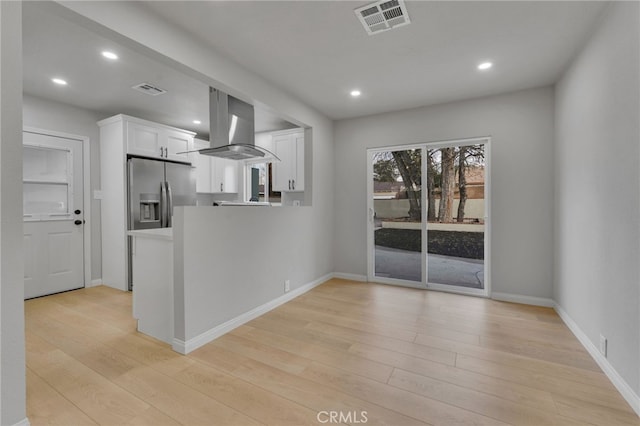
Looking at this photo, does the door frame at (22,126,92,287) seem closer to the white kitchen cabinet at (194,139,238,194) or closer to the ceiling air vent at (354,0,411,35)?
the white kitchen cabinet at (194,139,238,194)

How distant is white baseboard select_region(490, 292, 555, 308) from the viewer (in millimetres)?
3326

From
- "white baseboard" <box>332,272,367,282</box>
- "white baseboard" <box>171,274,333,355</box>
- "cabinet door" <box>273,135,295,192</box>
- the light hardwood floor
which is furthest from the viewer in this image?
"cabinet door" <box>273,135,295,192</box>

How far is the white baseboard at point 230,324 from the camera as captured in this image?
2295 mm

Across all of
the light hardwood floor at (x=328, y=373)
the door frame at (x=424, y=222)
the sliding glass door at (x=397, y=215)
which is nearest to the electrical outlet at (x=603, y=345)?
the light hardwood floor at (x=328, y=373)

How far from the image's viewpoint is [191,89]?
11.2ft

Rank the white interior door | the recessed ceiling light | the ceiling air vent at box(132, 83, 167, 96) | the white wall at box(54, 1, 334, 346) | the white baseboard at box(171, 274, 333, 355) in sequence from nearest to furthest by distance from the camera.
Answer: the white wall at box(54, 1, 334, 346)
the white baseboard at box(171, 274, 333, 355)
the recessed ceiling light
the ceiling air vent at box(132, 83, 167, 96)
the white interior door

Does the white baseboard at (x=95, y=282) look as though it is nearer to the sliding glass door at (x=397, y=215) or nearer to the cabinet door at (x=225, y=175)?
the cabinet door at (x=225, y=175)

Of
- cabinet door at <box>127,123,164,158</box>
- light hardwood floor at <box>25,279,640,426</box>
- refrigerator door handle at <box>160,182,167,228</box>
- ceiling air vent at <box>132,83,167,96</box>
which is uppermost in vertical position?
ceiling air vent at <box>132,83,167,96</box>

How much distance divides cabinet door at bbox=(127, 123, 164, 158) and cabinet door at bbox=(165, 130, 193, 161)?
0.12 meters

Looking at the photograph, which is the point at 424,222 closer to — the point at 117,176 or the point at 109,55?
the point at 109,55

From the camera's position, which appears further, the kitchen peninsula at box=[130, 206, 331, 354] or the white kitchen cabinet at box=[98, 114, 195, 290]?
the white kitchen cabinet at box=[98, 114, 195, 290]

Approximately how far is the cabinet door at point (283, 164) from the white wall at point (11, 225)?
10.8 ft

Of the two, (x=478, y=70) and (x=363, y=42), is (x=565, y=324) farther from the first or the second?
(x=363, y=42)

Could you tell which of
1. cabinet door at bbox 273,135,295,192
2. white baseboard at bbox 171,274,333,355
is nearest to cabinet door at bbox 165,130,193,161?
cabinet door at bbox 273,135,295,192
